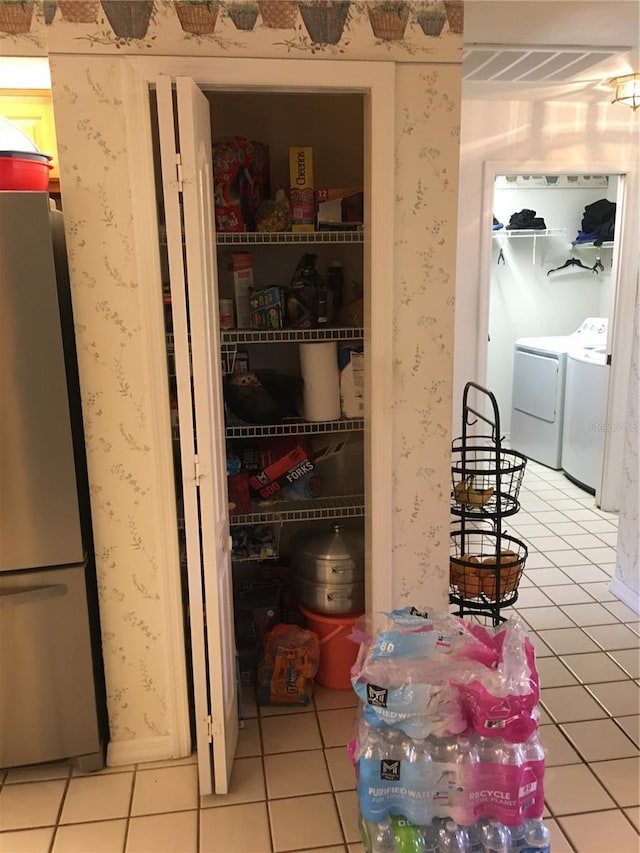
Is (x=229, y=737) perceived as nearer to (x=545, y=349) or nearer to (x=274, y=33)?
(x=274, y=33)

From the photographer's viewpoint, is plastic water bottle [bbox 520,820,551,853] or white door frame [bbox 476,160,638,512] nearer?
plastic water bottle [bbox 520,820,551,853]

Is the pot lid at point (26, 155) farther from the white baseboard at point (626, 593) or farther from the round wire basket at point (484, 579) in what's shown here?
the white baseboard at point (626, 593)

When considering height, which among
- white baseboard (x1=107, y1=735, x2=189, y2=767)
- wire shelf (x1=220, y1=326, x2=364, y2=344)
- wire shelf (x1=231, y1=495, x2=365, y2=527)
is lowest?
white baseboard (x1=107, y1=735, x2=189, y2=767)

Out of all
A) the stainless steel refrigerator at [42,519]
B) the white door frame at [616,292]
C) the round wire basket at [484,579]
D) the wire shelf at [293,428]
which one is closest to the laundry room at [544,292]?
the white door frame at [616,292]

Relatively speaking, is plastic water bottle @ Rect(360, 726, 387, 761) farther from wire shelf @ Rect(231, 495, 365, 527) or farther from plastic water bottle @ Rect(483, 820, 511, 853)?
wire shelf @ Rect(231, 495, 365, 527)

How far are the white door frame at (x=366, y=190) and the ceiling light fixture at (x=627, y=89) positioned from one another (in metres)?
1.94

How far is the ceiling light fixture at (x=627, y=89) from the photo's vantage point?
332 cm

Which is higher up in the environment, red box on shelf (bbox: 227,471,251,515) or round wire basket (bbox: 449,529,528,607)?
red box on shelf (bbox: 227,471,251,515)

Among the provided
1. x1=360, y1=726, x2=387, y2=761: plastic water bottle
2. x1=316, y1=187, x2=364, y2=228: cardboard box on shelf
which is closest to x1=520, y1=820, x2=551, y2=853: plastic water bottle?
x1=360, y1=726, x2=387, y2=761: plastic water bottle

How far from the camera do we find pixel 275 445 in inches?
107

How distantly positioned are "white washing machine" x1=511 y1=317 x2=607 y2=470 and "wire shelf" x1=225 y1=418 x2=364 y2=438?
112 inches

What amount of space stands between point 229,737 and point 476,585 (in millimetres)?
1034

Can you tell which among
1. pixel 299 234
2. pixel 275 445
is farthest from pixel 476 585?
pixel 299 234

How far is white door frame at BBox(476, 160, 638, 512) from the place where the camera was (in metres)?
3.71
